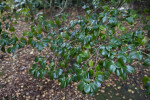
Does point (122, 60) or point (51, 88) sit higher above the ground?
point (122, 60)

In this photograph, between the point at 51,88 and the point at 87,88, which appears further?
the point at 51,88

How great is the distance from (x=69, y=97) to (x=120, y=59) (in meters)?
1.52

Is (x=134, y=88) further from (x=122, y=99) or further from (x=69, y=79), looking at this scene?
(x=69, y=79)

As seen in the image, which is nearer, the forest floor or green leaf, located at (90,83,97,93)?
green leaf, located at (90,83,97,93)

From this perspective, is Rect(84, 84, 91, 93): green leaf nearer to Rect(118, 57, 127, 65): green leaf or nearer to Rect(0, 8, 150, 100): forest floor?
Rect(118, 57, 127, 65): green leaf

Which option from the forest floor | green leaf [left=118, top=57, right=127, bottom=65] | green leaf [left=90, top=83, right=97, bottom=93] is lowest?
the forest floor

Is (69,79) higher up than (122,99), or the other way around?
(69,79)

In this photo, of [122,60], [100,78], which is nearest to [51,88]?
[100,78]

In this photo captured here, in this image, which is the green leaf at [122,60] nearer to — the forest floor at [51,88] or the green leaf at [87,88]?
the green leaf at [87,88]

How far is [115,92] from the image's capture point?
7.32ft

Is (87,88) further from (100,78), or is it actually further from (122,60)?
(122,60)

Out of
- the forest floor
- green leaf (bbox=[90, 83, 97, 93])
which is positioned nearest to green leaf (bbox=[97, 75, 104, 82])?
green leaf (bbox=[90, 83, 97, 93])

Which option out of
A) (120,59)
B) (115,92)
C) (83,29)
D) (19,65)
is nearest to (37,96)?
(19,65)

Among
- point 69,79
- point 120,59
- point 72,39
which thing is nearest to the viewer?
point 120,59
